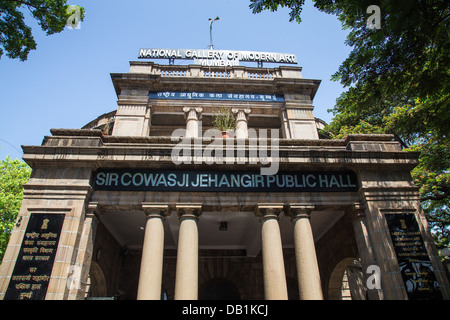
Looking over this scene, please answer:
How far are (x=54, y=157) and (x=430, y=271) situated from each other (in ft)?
42.8

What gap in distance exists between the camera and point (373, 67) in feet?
31.9

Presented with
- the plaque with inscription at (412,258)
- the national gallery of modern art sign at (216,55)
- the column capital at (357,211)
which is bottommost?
the plaque with inscription at (412,258)

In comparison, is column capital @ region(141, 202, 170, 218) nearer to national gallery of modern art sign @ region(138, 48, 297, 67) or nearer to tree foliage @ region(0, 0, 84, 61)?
tree foliage @ region(0, 0, 84, 61)

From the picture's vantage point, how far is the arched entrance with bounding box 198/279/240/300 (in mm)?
15609

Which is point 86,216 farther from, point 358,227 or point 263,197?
point 358,227

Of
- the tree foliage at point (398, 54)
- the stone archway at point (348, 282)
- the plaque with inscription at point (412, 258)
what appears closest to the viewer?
the tree foliage at point (398, 54)

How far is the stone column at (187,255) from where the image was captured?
351 inches

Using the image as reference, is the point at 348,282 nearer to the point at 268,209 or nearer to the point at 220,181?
the point at 268,209

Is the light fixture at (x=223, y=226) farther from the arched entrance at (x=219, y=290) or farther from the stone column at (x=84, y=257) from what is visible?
the stone column at (x=84, y=257)

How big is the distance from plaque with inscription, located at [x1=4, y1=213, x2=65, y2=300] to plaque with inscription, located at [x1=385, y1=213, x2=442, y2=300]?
431 inches

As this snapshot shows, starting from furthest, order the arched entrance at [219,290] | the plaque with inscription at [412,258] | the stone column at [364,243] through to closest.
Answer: the arched entrance at [219,290] < the stone column at [364,243] < the plaque with inscription at [412,258]

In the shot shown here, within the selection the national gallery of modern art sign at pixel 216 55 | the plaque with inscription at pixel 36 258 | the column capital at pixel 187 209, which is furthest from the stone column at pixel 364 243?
the national gallery of modern art sign at pixel 216 55

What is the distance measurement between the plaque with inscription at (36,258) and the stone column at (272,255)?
6630mm

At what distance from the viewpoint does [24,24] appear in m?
10.7
